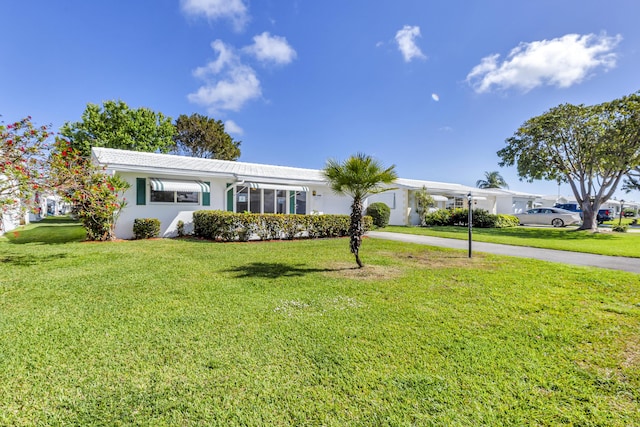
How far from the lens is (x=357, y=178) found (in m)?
8.85

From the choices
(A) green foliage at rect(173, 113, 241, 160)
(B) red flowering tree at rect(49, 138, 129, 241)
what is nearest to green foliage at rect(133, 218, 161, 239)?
(B) red flowering tree at rect(49, 138, 129, 241)

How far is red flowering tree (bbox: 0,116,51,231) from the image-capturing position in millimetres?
8094

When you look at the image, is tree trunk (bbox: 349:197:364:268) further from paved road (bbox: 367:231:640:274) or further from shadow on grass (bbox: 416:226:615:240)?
shadow on grass (bbox: 416:226:615:240)

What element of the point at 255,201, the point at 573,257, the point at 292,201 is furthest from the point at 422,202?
the point at 255,201

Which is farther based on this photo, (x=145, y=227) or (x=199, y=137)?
(x=199, y=137)

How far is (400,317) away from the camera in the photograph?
523cm

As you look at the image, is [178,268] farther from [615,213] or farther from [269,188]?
[615,213]

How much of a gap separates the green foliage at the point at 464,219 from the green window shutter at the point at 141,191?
23790 mm

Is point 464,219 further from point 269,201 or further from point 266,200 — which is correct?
point 266,200

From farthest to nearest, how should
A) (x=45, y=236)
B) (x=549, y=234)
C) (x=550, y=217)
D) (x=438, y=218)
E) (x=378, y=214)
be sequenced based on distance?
(x=550, y=217)
(x=438, y=218)
(x=378, y=214)
(x=549, y=234)
(x=45, y=236)

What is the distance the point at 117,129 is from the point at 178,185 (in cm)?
2652

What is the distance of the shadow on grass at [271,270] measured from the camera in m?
8.20

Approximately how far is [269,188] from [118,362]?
1485cm

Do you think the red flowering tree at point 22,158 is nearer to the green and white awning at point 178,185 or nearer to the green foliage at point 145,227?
the green foliage at point 145,227
